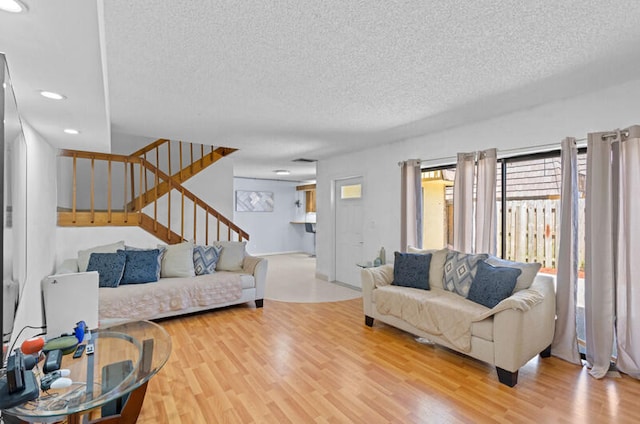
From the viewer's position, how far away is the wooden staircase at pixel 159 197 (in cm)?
487

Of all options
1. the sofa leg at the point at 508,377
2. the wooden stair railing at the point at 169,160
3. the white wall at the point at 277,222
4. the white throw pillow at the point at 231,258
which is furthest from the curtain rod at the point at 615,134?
the white wall at the point at 277,222

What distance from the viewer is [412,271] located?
3611 millimetres

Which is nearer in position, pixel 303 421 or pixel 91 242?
pixel 303 421

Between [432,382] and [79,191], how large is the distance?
6.63 meters

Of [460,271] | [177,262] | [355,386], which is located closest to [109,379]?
[355,386]

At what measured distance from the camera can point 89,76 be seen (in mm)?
1867

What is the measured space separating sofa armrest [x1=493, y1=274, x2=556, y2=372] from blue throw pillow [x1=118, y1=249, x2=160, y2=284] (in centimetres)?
372

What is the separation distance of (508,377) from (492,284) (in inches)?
29.0

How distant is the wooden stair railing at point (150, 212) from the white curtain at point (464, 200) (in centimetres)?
353

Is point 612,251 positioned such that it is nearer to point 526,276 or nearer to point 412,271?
point 526,276

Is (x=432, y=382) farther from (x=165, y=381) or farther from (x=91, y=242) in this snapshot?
(x=91, y=242)

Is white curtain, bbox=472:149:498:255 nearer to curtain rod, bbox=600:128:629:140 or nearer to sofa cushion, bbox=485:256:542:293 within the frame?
sofa cushion, bbox=485:256:542:293

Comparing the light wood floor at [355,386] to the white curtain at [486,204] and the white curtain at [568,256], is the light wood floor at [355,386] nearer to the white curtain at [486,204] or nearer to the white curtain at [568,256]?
the white curtain at [568,256]

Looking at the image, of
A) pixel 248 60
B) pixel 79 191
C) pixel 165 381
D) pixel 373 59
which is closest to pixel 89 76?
pixel 248 60
